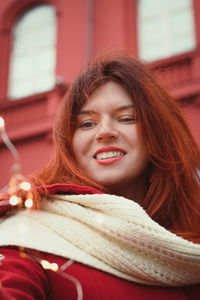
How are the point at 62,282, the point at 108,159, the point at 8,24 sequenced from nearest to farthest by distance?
the point at 62,282 → the point at 108,159 → the point at 8,24

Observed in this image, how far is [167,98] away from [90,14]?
5.42 meters

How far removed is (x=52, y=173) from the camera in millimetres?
1565

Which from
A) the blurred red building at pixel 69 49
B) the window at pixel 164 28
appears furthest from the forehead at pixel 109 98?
the window at pixel 164 28

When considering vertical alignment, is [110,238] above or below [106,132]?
below

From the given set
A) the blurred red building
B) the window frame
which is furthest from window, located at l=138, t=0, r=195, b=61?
the window frame

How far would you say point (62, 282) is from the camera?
3.84 feet

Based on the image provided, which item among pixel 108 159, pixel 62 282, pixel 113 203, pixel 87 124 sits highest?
pixel 87 124

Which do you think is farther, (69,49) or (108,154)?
(69,49)

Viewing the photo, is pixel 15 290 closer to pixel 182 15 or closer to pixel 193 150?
pixel 193 150

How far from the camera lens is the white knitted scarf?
3.96ft

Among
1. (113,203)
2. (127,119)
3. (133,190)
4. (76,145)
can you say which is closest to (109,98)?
(127,119)

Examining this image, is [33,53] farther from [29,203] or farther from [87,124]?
[29,203]

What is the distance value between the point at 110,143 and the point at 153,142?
17 centimetres

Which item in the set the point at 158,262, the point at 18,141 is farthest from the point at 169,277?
the point at 18,141
